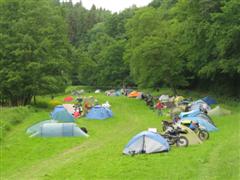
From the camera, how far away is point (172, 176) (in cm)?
1436

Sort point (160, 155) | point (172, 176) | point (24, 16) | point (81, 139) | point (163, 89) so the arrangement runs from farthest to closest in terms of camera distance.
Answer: point (163, 89) < point (24, 16) < point (81, 139) < point (160, 155) < point (172, 176)

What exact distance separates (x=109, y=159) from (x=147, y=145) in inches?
75.3

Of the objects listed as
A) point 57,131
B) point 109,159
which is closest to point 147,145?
point 109,159

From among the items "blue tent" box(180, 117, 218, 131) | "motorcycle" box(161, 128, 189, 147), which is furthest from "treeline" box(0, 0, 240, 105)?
"motorcycle" box(161, 128, 189, 147)

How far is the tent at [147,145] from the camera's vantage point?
1897 cm

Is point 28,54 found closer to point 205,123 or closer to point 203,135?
point 205,123

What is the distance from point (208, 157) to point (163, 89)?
49491 millimetres

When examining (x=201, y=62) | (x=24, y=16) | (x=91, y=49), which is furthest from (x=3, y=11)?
(x=91, y=49)

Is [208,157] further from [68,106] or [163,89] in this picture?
[163,89]

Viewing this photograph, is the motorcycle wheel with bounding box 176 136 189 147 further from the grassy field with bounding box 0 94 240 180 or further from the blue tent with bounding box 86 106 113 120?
the blue tent with bounding box 86 106 113 120

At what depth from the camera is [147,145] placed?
750 inches

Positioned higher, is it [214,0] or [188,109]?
[214,0]

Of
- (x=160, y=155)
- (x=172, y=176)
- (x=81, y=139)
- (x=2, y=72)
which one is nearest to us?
(x=172, y=176)

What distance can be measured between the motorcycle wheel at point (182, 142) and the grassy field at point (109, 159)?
0.49 metres
